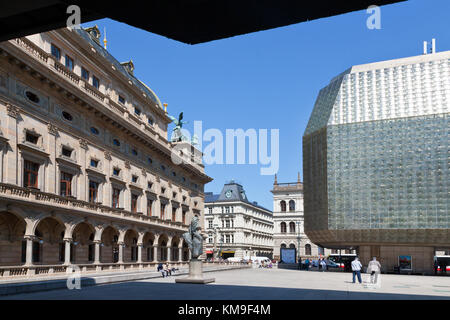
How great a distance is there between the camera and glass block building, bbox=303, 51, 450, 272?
5084 cm

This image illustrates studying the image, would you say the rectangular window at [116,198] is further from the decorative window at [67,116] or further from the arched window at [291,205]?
the arched window at [291,205]

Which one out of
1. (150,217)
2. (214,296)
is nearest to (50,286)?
(214,296)

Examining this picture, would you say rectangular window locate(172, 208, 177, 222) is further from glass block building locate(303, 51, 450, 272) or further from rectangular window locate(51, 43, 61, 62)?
rectangular window locate(51, 43, 61, 62)

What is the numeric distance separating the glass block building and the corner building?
19859mm

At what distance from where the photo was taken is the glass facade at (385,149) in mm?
50844

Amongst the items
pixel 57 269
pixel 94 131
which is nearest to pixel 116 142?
pixel 94 131

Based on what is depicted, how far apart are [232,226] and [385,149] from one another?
67.4 m

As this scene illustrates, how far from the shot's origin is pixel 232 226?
116m

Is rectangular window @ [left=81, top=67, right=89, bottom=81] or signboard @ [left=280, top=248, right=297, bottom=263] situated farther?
signboard @ [left=280, top=248, right=297, bottom=263]

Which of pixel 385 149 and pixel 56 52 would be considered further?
pixel 385 149

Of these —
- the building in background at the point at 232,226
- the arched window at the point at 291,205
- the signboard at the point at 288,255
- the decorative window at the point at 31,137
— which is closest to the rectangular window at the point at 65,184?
the decorative window at the point at 31,137

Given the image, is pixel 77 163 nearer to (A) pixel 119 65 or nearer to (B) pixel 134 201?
(B) pixel 134 201

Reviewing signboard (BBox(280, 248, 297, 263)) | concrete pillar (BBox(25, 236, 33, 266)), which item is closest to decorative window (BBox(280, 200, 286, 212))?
signboard (BBox(280, 248, 297, 263))
